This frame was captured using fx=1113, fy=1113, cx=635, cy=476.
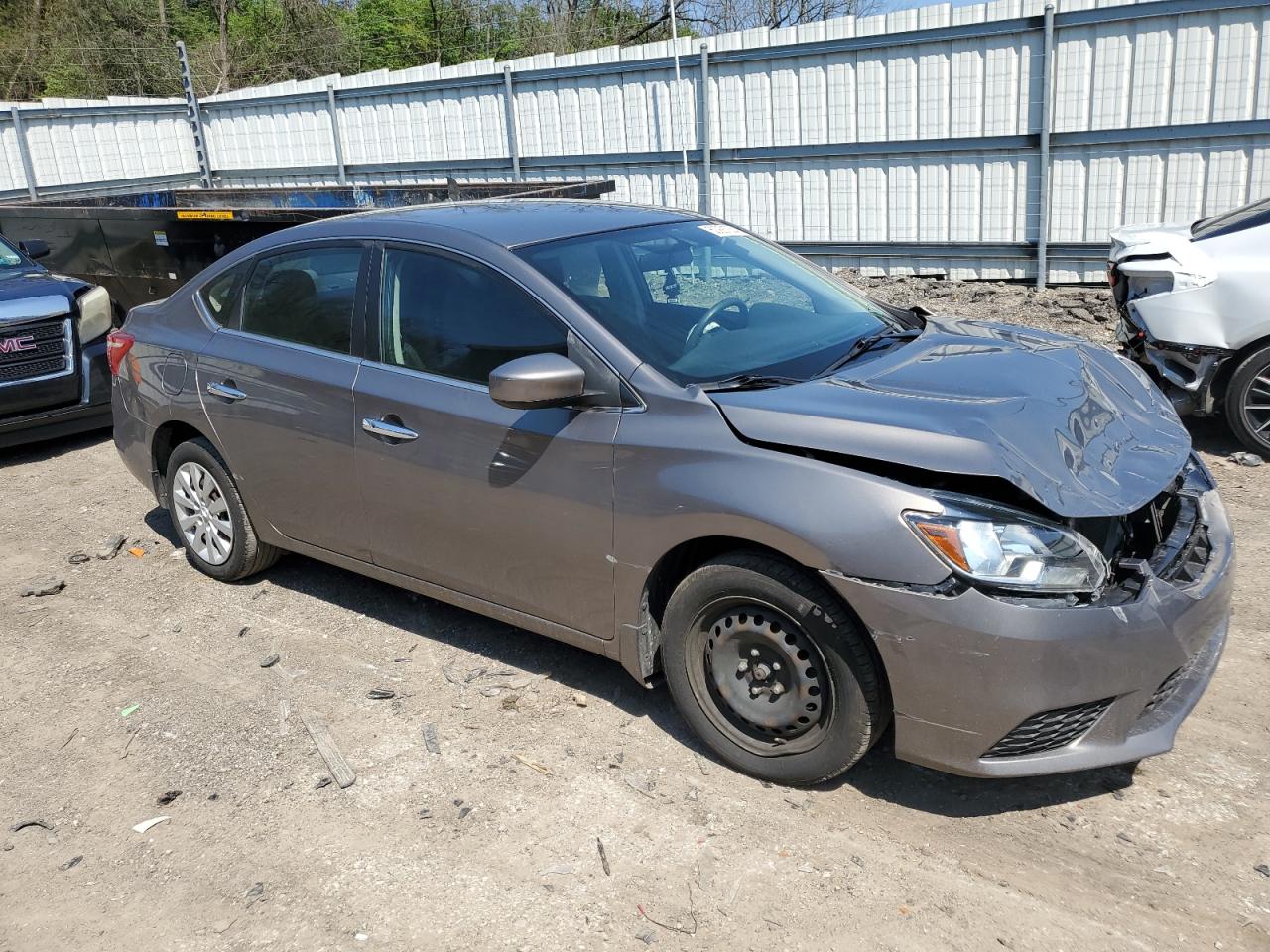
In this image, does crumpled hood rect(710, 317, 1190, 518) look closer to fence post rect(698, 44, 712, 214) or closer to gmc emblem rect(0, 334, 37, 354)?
gmc emblem rect(0, 334, 37, 354)

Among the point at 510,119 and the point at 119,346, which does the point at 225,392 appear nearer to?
the point at 119,346

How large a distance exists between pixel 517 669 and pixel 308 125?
14592mm

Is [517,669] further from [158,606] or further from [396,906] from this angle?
[158,606]

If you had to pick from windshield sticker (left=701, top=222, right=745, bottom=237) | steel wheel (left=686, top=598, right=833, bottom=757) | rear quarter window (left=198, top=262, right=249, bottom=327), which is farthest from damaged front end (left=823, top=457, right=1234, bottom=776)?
rear quarter window (left=198, top=262, right=249, bottom=327)

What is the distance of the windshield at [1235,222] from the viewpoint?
6.68 m

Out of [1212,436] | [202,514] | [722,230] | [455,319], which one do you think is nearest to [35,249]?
[202,514]

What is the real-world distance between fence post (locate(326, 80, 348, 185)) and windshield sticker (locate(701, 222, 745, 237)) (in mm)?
13139

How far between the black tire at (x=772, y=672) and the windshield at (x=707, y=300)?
75 centimetres

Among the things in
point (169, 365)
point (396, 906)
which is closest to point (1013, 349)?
point (396, 906)

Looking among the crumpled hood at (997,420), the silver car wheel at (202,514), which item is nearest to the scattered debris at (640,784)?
→ the crumpled hood at (997,420)

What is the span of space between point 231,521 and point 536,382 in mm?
2438

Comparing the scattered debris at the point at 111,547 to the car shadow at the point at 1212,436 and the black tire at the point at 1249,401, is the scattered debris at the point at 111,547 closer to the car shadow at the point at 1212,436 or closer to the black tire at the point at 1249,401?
the car shadow at the point at 1212,436

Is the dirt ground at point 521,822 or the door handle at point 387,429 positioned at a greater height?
the door handle at point 387,429

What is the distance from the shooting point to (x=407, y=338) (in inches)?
171
